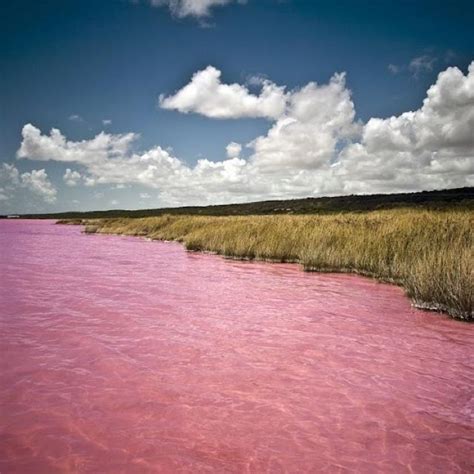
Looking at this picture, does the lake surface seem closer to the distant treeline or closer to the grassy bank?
the grassy bank

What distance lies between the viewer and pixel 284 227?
54.9 ft

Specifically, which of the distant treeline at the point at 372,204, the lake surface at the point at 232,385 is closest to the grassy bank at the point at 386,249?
the lake surface at the point at 232,385

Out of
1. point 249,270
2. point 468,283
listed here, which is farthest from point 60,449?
point 249,270

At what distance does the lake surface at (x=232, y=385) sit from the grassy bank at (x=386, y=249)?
519mm

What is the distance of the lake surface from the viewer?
322 centimetres

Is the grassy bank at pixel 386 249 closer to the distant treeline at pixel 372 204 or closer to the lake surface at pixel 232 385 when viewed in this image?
the lake surface at pixel 232 385

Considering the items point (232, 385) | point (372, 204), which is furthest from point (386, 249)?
point (372, 204)

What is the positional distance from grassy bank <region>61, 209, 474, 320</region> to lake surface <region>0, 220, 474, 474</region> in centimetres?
52

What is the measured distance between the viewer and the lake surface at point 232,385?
3.22m

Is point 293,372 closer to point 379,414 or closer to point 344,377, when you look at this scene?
point 344,377

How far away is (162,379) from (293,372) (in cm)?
142

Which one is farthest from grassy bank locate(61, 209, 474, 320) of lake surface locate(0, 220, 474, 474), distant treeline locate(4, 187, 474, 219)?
distant treeline locate(4, 187, 474, 219)

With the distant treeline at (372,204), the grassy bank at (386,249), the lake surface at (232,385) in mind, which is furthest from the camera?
the distant treeline at (372,204)

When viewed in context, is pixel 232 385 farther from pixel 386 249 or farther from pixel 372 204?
pixel 372 204
